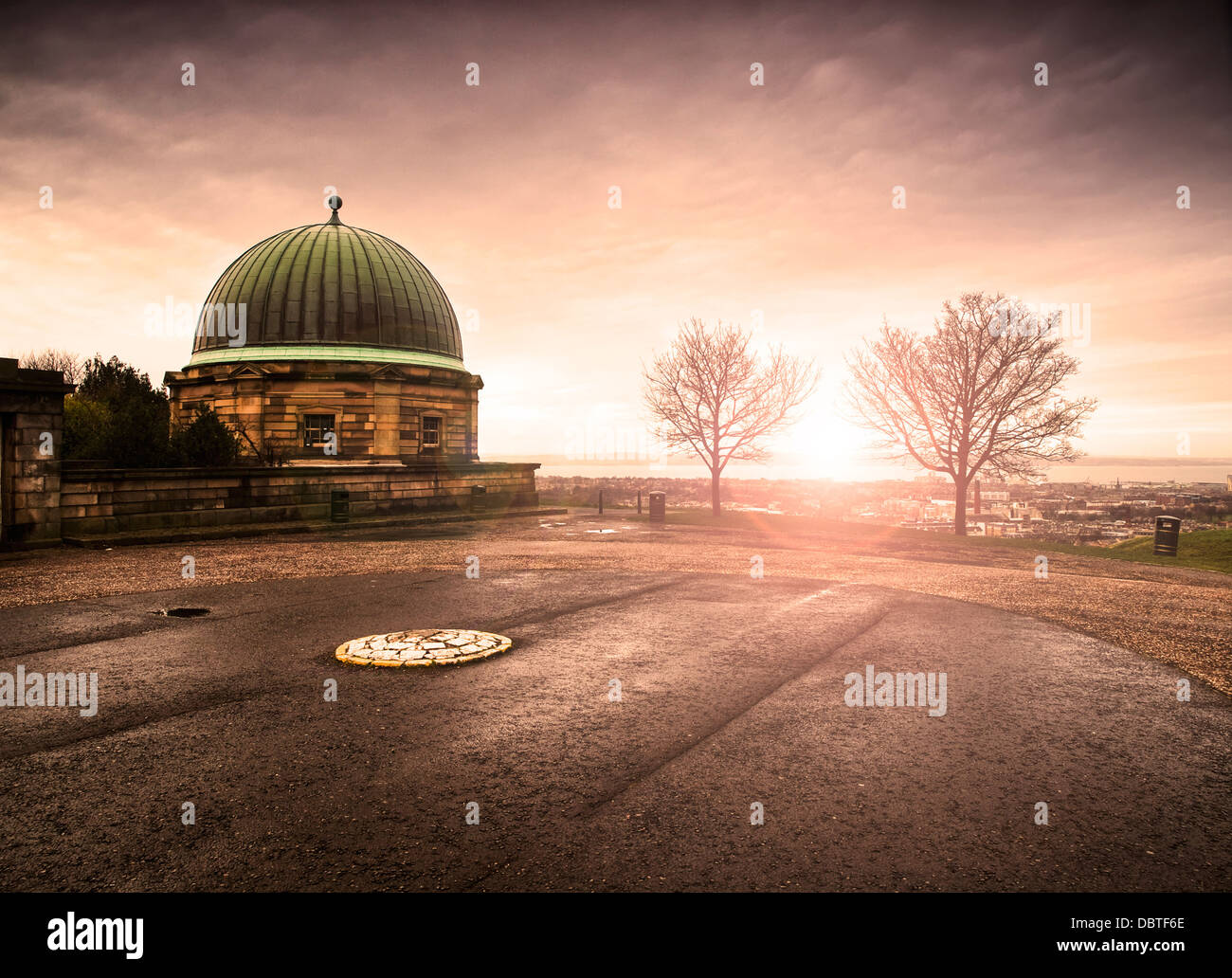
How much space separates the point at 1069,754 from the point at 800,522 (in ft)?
85.3

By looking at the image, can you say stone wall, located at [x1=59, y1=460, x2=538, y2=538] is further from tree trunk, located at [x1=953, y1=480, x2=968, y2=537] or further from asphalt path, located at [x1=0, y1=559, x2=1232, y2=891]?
tree trunk, located at [x1=953, y1=480, x2=968, y2=537]

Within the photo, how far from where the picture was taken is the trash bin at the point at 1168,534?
69.1 ft

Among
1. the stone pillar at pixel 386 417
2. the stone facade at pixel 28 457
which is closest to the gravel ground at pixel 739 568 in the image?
the stone facade at pixel 28 457

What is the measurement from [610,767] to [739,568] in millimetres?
10383

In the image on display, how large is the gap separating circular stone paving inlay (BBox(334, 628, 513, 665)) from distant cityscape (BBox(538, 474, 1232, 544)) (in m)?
26.3

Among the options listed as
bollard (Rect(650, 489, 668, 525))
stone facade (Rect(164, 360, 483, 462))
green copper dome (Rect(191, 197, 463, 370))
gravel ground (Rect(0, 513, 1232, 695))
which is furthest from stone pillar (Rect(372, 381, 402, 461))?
bollard (Rect(650, 489, 668, 525))

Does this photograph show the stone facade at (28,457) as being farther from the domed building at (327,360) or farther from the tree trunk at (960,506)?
the tree trunk at (960,506)

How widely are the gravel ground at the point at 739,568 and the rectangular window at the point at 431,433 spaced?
12.8 m

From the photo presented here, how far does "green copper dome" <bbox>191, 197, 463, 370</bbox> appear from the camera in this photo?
32.6m

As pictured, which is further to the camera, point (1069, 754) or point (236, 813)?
point (1069, 754)

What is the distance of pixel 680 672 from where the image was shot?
22.5 feet

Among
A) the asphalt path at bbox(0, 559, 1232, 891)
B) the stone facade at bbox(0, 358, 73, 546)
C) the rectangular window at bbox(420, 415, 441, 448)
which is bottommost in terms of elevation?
the asphalt path at bbox(0, 559, 1232, 891)
